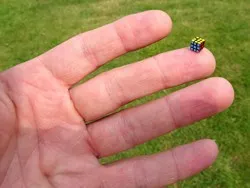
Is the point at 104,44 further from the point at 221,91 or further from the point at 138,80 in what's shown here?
the point at 221,91

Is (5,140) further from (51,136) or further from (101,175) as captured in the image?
(101,175)

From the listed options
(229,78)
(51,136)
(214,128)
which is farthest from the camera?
(229,78)

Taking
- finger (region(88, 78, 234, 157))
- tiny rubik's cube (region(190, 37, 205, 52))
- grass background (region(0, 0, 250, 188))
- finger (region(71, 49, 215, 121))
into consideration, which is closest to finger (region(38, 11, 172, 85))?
finger (region(71, 49, 215, 121))

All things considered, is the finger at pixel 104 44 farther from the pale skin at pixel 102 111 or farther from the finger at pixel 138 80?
the finger at pixel 138 80

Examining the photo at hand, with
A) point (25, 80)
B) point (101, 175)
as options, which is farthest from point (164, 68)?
point (25, 80)

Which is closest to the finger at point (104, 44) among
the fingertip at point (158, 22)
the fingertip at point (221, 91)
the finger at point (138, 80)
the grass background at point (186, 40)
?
the fingertip at point (158, 22)

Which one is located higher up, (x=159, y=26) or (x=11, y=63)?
(x=159, y=26)
